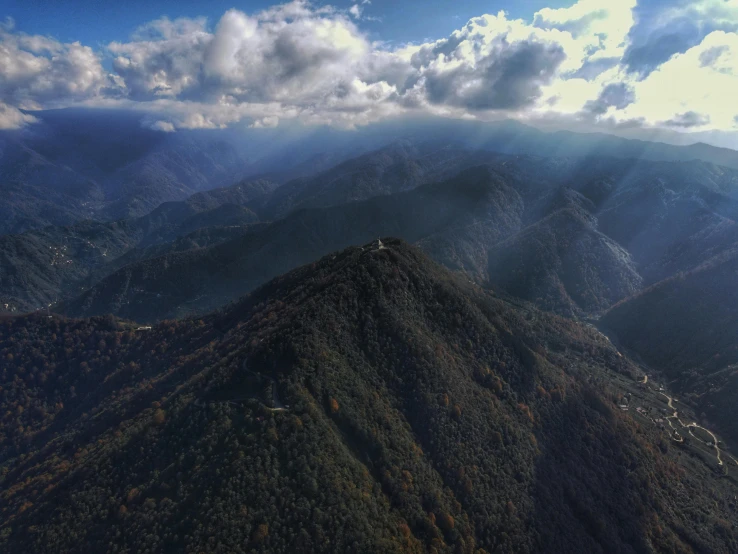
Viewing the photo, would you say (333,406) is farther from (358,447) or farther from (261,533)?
(261,533)

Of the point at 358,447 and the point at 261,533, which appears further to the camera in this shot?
the point at 358,447

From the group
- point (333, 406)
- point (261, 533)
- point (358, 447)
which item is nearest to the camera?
point (261, 533)

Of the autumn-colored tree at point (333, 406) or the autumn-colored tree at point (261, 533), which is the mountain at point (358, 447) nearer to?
the autumn-colored tree at point (333, 406)

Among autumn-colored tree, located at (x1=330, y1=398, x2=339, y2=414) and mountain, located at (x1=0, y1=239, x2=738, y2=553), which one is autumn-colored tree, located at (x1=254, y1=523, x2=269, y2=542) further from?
autumn-colored tree, located at (x1=330, y1=398, x2=339, y2=414)

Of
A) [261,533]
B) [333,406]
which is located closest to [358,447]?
[333,406]

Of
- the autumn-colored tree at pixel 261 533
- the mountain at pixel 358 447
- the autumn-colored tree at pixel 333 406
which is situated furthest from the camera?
the autumn-colored tree at pixel 333 406

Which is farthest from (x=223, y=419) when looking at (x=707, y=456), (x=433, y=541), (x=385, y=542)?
(x=707, y=456)

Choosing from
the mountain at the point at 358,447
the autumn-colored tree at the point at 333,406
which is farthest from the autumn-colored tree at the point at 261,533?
the autumn-colored tree at the point at 333,406

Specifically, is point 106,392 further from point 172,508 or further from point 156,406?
point 172,508

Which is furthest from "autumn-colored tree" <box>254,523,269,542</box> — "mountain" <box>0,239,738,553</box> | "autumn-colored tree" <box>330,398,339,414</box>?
"autumn-colored tree" <box>330,398,339,414</box>
